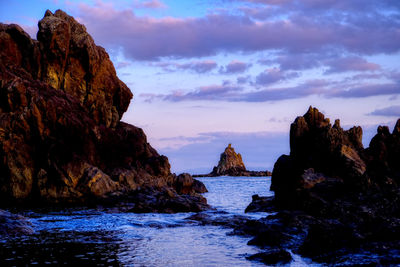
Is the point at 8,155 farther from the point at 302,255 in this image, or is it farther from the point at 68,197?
the point at 302,255

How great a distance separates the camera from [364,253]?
17.2 m

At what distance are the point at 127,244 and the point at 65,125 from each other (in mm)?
33368

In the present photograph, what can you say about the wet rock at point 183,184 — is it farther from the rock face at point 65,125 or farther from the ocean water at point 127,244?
the ocean water at point 127,244

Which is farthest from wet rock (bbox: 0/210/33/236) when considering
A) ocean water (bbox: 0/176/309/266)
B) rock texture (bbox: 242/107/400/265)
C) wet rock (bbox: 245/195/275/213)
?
wet rock (bbox: 245/195/275/213)

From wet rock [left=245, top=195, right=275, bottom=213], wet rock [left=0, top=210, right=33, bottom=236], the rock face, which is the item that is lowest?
wet rock [left=245, top=195, right=275, bottom=213]

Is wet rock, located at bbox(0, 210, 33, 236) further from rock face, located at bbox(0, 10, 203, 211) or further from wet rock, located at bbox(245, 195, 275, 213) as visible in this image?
wet rock, located at bbox(245, 195, 275, 213)

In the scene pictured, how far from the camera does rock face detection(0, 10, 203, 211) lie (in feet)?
160

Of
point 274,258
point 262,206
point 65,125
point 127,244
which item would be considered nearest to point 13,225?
point 127,244

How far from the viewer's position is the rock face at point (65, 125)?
48.9 metres

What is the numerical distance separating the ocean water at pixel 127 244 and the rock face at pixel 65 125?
1571 centimetres

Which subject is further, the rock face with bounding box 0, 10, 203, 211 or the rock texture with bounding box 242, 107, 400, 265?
the rock face with bounding box 0, 10, 203, 211

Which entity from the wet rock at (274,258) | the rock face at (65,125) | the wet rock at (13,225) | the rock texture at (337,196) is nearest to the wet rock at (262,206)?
the rock texture at (337,196)

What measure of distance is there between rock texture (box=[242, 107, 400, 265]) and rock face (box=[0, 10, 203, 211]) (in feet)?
65.5

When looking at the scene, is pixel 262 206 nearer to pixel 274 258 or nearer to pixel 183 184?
pixel 274 258
